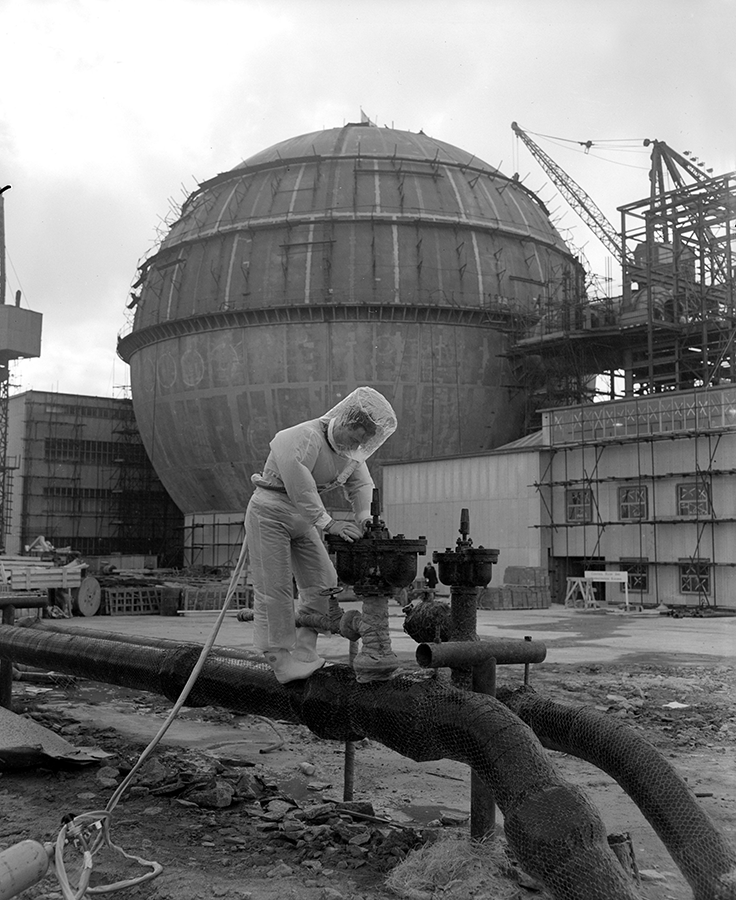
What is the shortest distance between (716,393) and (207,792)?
2353 centimetres

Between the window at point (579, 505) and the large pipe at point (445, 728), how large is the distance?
78.6 feet

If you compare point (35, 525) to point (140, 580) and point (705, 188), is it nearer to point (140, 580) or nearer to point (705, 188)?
point (140, 580)

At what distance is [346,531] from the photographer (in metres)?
4.36

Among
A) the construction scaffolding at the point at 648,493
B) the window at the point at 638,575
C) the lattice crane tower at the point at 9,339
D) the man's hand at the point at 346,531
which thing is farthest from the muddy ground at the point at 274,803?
the lattice crane tower at the point at 9,339

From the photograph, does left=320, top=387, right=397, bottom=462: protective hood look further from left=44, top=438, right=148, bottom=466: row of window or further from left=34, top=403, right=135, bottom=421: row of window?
left=34, top=403, right=135, bottom=421: row of window

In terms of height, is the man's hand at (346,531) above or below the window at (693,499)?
below

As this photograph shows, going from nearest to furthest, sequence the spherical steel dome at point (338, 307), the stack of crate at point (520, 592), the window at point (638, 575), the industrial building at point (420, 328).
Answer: the stack of crate at point (520, 592), the window at point (638, 575), the industrial building at point (420, 328), the spherical steel dome at point (338, 307)

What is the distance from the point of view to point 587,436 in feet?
95.3

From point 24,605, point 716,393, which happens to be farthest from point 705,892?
point 716,393

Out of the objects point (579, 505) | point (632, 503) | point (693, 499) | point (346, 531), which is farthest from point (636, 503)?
point (346, 531)

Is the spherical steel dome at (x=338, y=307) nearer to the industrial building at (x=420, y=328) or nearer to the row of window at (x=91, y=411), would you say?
the industrial building at (x=420, y=328)

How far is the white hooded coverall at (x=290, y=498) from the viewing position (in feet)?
15.9

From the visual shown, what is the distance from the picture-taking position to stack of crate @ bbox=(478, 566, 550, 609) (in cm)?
2569

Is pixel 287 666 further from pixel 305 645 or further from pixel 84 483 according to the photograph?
Result: pixel 84 483
